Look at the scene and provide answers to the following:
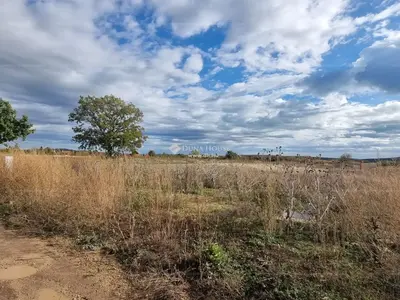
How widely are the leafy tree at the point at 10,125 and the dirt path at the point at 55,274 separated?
79.5ft

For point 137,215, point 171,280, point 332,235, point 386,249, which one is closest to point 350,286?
point 386,249

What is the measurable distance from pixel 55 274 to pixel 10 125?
26.1 meters

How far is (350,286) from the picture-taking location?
10.1 feet

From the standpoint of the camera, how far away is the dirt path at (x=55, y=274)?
316 cm

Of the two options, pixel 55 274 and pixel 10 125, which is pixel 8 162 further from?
pixel 10 125

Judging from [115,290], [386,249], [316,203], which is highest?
[316,203]

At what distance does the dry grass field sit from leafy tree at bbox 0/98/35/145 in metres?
20.8

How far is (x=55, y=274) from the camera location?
357 centimetres

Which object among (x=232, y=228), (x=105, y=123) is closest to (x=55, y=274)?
(x=232, y=228)

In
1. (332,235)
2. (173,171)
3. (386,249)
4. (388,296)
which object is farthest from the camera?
(173,171)

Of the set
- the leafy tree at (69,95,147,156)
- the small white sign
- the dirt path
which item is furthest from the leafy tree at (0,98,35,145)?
the dirt path

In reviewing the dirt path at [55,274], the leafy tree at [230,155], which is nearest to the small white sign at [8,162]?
the dirt path at [55,274]

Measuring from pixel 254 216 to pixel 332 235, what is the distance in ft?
3.73

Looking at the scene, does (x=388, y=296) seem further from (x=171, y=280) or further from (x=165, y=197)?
(x=165, y=197)
